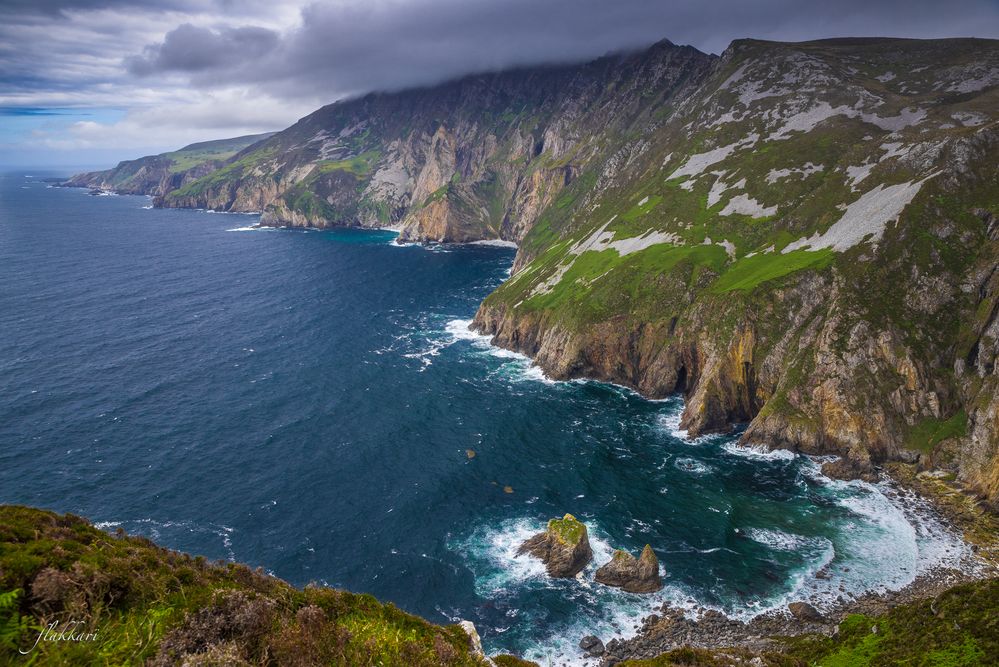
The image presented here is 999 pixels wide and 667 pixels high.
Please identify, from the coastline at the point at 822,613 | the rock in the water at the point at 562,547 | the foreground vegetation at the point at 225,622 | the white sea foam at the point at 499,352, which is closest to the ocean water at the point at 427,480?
the white sea foam at the point at 499,352

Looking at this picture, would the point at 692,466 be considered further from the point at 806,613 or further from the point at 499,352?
the point at 499,352

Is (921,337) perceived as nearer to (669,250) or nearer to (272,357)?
(669,250)

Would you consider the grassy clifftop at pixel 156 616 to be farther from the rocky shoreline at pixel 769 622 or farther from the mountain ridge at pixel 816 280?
the mountain ridge at pixel 816 280

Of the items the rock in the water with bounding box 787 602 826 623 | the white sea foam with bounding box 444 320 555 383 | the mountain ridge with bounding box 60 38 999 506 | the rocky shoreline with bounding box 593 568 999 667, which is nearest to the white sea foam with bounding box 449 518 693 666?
the rocky shoreline with bounding box 593 568 999 667

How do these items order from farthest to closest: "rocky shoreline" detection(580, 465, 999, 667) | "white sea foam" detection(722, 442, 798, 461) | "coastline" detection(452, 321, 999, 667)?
"white sea foam" detection(722, 442, 798, 461)
"coastline" detection(452, 321, 999, 667)
"rocky shoreline" detection(580, 465, 999, 667)

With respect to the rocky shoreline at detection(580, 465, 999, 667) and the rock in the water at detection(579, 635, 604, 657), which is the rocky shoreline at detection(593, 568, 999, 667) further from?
the rock in the water at detection(579, 635, 604, 657)

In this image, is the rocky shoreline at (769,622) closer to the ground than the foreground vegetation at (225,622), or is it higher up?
closer to the ground
